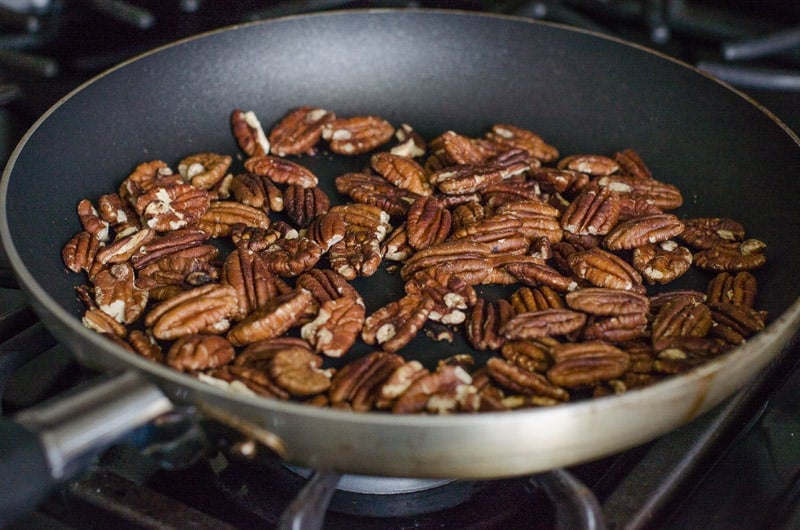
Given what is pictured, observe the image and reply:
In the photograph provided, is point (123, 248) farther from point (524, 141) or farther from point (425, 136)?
point (524, 141)

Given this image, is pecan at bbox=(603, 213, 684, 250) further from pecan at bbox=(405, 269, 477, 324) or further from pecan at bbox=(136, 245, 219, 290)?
pecan at bbox=(136, 245, 219, 290)

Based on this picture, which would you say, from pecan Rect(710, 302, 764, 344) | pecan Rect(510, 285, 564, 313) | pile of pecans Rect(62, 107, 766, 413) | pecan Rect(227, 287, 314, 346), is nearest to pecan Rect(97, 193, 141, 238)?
pile of pecans Rect(62, 107, 766, 413)

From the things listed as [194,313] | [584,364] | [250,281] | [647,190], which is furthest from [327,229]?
[647,190]

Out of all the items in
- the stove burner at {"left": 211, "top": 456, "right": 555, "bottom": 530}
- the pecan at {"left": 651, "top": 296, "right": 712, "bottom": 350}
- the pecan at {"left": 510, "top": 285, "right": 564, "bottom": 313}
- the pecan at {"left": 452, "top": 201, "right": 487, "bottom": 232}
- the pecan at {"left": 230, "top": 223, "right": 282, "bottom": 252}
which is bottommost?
the stove burner at {"left": 211, "top": 456, "right": 555, "bottom": 530}

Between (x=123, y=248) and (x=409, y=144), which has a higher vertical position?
(x=409, y=144)

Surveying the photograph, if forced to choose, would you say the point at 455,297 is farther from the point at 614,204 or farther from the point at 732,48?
the point at 732,48
